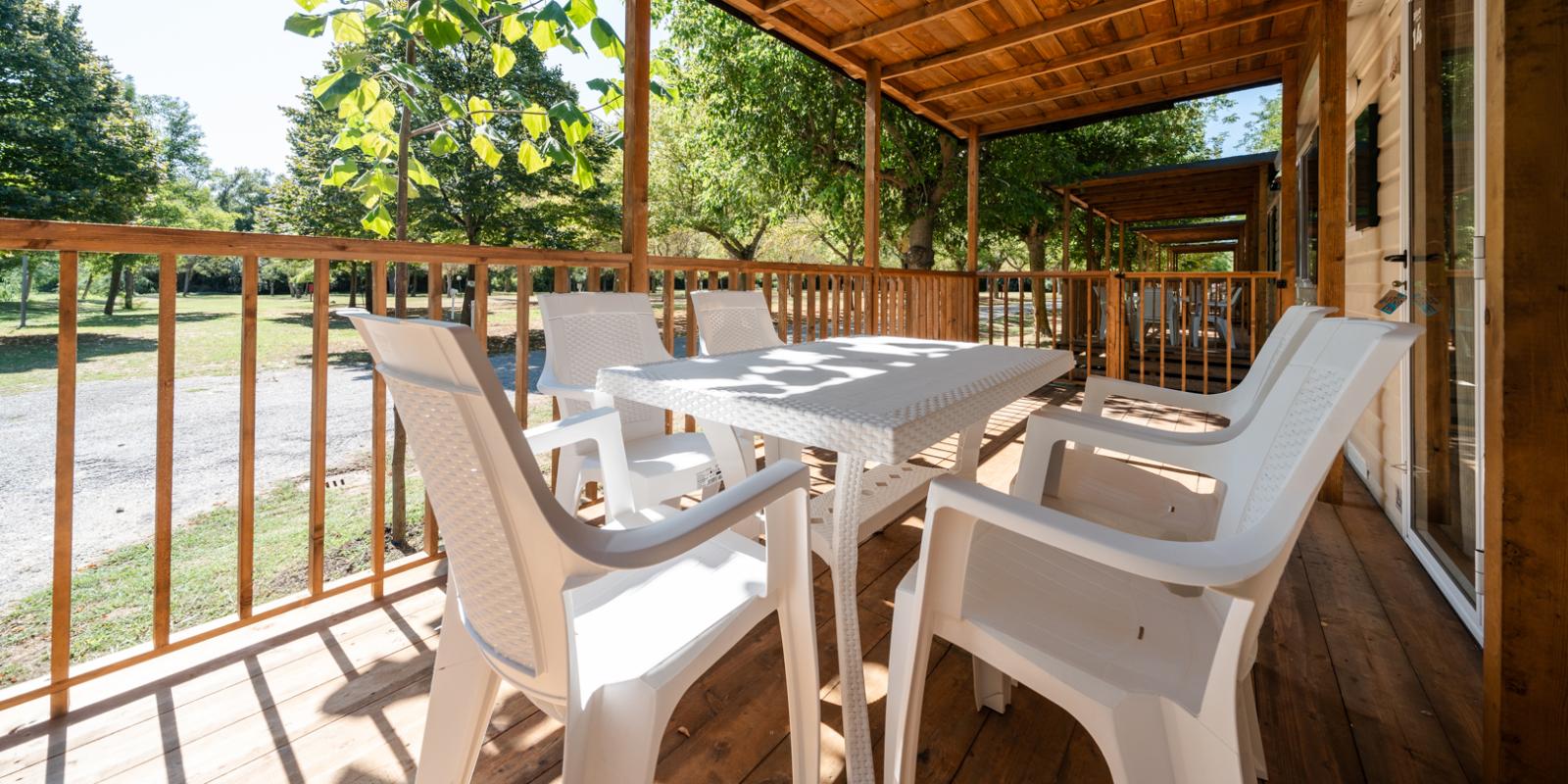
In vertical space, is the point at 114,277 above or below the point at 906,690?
above

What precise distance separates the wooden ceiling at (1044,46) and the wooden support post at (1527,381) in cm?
309

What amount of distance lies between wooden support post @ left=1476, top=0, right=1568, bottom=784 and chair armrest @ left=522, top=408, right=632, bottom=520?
1.80 metres

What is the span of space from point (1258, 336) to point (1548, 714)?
7585mm

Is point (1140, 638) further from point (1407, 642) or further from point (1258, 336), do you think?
point (1258, 336)

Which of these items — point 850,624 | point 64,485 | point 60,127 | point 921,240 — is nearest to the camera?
point 850,624

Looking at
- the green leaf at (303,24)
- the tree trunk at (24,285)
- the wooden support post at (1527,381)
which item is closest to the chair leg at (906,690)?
the wooden support post at (1527,381)

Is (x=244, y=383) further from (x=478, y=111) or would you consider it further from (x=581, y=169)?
(x=478, y=111)

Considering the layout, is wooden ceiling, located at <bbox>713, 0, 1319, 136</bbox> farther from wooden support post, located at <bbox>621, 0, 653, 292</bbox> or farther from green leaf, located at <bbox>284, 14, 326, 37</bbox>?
green leaf, located at <bbox>284, 14, 326, 37</bbox>

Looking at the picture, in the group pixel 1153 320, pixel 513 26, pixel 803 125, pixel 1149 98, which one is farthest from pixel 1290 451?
pixel 803 125

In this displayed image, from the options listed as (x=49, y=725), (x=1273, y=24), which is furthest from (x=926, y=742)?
(x=1273, y=24)

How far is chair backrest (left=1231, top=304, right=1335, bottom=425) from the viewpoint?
169cm

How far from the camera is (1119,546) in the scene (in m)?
0.79

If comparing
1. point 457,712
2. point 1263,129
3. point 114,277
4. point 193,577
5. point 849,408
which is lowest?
point 193,577

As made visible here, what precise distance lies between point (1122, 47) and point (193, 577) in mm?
6880
